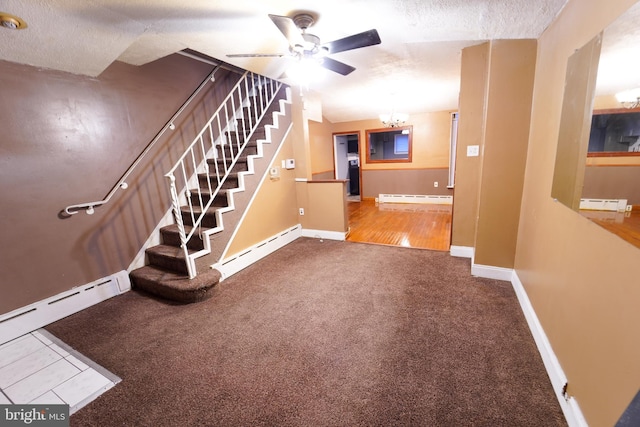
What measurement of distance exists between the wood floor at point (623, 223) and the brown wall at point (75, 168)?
373cm

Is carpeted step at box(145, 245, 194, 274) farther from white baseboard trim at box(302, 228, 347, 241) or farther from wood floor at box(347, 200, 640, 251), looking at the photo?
wood floor at box(347, 200, 640, 251)

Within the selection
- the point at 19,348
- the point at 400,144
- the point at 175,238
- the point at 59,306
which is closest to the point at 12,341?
the point at 19,348

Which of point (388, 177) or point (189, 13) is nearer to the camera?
point (189, 13)

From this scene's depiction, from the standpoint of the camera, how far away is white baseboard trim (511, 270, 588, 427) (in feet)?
3.96

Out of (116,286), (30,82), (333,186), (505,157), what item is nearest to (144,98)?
(30,82)

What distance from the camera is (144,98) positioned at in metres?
2.88

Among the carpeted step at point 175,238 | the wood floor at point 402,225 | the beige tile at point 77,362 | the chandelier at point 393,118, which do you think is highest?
the chandelier at point 393,118

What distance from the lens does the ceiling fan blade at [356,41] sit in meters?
1.84

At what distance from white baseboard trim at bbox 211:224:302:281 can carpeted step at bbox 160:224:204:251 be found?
294 millimetres

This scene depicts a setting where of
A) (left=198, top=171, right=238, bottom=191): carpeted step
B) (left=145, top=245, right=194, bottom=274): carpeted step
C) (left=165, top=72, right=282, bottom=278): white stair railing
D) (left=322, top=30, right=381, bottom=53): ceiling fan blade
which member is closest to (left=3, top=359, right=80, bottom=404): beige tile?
(left=145, top=245, right=194, bottom=274): carpeted step

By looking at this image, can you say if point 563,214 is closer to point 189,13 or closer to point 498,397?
point 498,397

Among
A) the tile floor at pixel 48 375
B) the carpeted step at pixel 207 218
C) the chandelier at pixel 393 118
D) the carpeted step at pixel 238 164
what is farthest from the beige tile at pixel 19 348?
the chandelier at pixel 393 118

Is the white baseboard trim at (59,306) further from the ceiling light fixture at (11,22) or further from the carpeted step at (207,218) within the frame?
the ceiling light fixture at (11,22)

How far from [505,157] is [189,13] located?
2.99 meters
